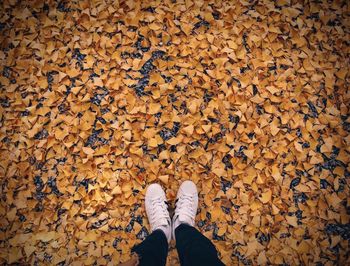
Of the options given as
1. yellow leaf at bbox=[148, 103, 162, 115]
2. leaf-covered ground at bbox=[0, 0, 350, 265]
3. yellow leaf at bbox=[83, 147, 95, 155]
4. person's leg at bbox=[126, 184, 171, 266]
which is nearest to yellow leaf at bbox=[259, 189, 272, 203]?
leaf-covered ground at bbox=[0, 0, 350, 265]

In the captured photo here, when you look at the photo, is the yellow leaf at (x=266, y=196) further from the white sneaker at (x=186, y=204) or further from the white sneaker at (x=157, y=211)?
the white sneaker at (x=157, y=211)

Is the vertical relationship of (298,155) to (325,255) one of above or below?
above

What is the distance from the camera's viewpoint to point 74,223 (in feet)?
5.72

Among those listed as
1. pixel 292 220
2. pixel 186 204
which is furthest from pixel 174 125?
pixel 292 220

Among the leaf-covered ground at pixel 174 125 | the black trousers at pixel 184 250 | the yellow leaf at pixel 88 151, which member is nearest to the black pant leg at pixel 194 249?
the black trousers at pixel 184 250

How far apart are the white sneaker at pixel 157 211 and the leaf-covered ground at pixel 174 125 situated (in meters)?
0.08

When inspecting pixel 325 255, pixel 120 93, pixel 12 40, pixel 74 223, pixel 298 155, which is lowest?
pixel 325 255

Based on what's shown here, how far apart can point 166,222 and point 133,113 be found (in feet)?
2.52

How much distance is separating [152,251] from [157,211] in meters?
0.29

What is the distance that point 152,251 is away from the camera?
4.74 ft

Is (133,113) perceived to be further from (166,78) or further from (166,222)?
(166,222)

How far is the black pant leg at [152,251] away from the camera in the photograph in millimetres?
1404

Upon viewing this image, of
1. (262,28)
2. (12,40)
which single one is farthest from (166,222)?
(12,40)

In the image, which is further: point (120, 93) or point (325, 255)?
point (120, 93)
